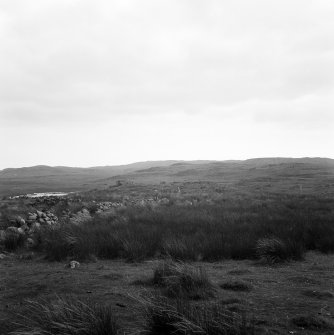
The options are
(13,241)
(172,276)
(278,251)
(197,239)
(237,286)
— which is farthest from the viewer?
(13,241)

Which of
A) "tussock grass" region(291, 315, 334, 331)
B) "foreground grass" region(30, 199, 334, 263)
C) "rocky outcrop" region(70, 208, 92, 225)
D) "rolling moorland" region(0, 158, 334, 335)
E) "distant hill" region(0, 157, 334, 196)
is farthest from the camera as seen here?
"distant hill" region(0, 157, 334, 196)

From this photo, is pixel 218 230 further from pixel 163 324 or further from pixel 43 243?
pixel 163 324

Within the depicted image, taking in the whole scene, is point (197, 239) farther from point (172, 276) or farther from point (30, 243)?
point (30, 243)

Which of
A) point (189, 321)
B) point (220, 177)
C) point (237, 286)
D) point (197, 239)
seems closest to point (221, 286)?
point (237, 286)

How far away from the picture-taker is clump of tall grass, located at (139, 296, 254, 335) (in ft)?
12.2

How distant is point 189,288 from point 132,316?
1143mm

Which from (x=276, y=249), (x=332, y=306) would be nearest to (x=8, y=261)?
(x=276, y=249)

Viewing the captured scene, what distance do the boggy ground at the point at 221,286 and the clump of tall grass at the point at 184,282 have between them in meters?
0.19

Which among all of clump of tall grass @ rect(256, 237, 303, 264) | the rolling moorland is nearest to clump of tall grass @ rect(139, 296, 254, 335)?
the rolling moorland

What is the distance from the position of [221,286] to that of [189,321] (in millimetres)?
2451

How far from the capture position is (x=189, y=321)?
149 inches

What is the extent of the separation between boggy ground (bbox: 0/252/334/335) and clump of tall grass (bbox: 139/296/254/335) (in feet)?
1.40

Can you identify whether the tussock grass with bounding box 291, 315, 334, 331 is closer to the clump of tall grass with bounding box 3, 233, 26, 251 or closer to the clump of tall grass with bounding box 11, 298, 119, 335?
the clump of tall grass with bounding box 11, 298, 119, 335

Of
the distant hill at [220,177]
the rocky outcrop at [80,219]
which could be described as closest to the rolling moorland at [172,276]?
the rocky outcrop at [80,219]
